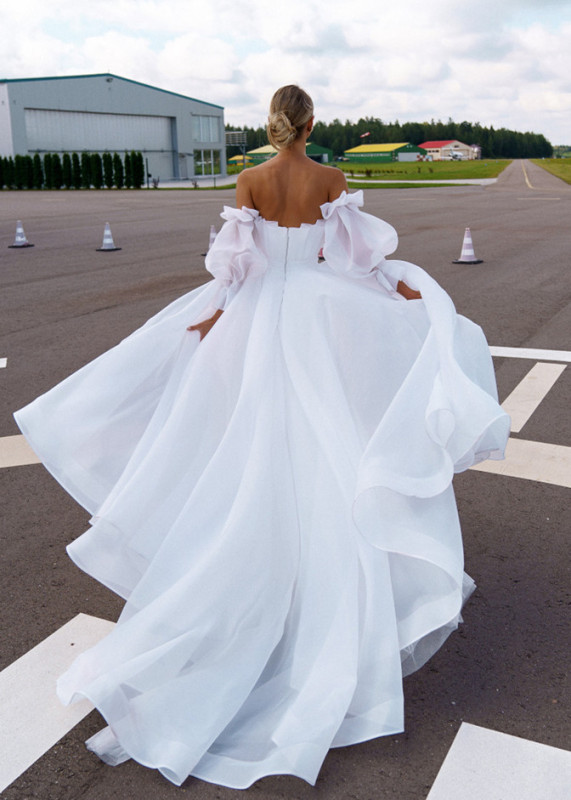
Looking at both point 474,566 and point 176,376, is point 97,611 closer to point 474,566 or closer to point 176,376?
point 176,376

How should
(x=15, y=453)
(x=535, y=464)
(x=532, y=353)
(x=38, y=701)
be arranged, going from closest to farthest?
(x=38, y=701) → (x=535, y=464) → (x=15, y=453) → (x=532, y=353)

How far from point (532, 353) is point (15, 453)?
16.1 feet

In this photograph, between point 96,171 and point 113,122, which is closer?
point 96,171

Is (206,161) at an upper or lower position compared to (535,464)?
lower

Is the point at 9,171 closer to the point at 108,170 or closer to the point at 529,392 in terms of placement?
the point at 108,170

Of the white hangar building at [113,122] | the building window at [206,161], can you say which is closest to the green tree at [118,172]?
the white hangar building at [113,122]

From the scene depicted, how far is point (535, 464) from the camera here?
16.8 feet

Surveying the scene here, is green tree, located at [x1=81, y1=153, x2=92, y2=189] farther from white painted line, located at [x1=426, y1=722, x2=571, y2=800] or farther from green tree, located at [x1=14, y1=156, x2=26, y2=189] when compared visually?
white painted line, located at [x1=426, y1=722, x2=571, y2=800]

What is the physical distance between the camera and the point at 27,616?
11.5 feet

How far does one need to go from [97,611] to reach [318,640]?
46.6 inches

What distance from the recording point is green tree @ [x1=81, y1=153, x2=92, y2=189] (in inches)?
2111

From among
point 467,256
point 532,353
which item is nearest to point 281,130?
point 532,353

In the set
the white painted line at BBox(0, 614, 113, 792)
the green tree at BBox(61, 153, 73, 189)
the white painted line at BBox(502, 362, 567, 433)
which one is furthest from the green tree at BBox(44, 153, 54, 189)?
the white painted line at BBox(0, 614, 113, 792)

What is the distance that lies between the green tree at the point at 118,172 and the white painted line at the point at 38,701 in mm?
53800
